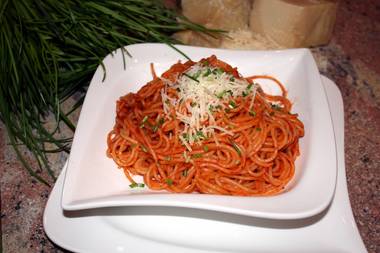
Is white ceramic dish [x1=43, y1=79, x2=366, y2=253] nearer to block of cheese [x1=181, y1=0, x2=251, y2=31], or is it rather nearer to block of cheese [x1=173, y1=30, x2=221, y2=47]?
block of cheese [x1=173, y1=30, x2=221, y2=47]

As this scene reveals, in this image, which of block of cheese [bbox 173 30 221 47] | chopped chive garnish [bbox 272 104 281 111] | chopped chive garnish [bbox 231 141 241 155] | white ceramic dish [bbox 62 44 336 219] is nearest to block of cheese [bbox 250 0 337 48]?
block of cheese [bbox 173 30 221 47]

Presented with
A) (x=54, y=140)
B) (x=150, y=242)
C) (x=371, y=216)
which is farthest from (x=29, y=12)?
(x=371, y=216)

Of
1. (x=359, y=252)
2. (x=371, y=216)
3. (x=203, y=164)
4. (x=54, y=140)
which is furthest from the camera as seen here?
(x=54, y=140)

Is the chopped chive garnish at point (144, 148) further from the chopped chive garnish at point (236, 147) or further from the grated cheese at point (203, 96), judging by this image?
the chopped chive garnish at point (236, 147)

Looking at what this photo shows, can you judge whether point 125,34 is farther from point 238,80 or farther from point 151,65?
point 238,80

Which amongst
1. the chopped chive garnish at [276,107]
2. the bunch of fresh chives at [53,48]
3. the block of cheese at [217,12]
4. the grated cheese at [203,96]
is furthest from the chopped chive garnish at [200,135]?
the block of cheese at [217,12]

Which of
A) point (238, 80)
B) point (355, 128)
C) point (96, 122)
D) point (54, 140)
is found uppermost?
point (238, 80)

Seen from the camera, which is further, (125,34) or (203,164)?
(125,34)
